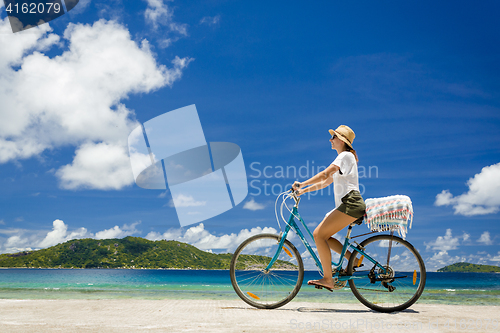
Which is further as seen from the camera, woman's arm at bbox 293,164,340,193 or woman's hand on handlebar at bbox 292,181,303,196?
woman's hand on handlebar at bbox 292,181,303,196

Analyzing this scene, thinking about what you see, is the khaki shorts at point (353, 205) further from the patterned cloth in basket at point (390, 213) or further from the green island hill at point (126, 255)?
the green island hill at point (126, 255)

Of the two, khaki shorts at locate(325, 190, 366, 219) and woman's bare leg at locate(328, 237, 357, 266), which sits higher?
khaki shorts at locate(325, 190, 366, 219)

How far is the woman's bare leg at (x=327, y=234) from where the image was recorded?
4.39 meters

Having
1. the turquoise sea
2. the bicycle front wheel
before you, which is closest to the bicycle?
the bicycle front wheel

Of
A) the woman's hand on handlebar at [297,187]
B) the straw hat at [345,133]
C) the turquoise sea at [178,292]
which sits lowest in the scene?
the turquoise sea at [178,292]

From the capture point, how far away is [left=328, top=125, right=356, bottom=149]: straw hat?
4.63m

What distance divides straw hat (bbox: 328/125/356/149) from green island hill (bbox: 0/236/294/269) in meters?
130

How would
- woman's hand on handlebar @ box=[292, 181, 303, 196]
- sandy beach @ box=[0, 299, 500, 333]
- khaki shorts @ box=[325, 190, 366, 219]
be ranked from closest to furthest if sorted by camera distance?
sandy beach @ box=[0, 299, 500, 333]
khaki shorts @ box=[325, 190, 366, 219]
woman's hand on handlebar @ box=[292, 181, 303, 196]

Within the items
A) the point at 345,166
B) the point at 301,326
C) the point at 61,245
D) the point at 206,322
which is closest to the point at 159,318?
the point at 206,322

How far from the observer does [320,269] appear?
460cm

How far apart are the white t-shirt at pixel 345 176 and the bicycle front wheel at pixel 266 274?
1.01 meters

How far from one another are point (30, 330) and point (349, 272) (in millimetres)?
3585

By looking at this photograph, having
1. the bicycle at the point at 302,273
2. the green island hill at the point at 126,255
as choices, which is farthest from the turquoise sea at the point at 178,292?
the green island hill at the point at 126,255

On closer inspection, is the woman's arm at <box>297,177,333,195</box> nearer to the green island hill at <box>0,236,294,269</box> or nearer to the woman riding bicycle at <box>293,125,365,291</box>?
the woman riding bicycle at <box>293,125,365,291</box>
